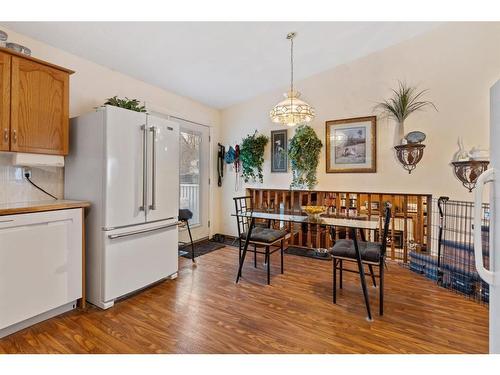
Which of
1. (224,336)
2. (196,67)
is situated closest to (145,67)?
(196,67)

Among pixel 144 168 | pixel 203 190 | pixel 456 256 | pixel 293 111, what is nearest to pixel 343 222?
pixel 293 111

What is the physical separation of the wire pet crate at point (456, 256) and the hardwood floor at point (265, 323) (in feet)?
0.53

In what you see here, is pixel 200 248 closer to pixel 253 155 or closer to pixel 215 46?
pixel 253 155

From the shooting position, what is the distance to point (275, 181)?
4512mm

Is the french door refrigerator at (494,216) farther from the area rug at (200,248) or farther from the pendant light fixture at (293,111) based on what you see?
the area rug at (200,248)

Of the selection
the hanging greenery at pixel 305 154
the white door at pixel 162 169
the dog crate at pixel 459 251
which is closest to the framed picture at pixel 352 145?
the hanging greenery at pixel 305 154

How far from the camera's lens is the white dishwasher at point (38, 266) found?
183 cm

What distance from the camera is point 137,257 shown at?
8.29 ft

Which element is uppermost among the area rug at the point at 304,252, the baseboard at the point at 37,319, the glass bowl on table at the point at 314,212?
the glass bowl on table at the point at 314,212

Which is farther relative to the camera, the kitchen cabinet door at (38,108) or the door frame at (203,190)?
the door frame at (203,190)

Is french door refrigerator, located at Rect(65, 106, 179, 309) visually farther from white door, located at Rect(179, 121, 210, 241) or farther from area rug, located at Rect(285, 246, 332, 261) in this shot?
area rug, located at Rect(285, 246, 332, 261)

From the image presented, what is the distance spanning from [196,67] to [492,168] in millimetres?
3207

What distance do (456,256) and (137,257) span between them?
10.9 ft
